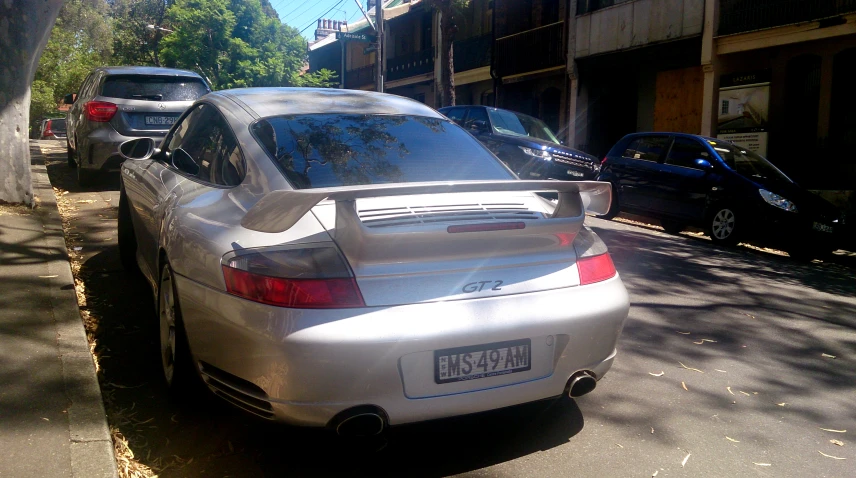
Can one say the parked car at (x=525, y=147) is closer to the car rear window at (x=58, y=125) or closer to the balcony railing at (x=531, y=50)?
the balcony railing at (x=531, y=50)

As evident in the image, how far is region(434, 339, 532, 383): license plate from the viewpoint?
2.91m

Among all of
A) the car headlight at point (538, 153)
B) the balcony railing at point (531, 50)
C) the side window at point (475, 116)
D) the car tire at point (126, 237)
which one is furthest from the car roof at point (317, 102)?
the balcony railing at point (531, 50)

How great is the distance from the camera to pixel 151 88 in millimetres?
10633

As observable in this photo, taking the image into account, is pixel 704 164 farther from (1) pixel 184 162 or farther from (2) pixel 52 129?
(2) pixel 52 129

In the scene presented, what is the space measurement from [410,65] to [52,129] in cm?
1820

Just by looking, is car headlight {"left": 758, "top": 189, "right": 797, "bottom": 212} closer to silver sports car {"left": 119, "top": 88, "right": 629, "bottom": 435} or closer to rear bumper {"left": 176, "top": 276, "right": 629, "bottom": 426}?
silver sports car {"left": 119, "top": 88, "right": 629, "bottom": 435}

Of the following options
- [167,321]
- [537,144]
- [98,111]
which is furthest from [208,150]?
[537,144]

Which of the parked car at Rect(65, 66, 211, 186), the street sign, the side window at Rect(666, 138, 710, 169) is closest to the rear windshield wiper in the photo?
the parked car at Rect(65, 66, 211, 186)

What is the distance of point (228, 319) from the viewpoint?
3000 millimetres

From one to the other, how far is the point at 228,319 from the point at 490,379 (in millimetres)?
1075

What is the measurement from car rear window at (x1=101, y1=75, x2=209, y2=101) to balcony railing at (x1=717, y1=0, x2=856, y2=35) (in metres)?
12.1

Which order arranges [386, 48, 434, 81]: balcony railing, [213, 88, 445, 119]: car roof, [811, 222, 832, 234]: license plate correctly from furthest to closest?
1. [386, 48, 434, 81]: balcony railing
2. [811, 222, 832, 234]: license plate
3. [213, 88, 445, 119]: car roof

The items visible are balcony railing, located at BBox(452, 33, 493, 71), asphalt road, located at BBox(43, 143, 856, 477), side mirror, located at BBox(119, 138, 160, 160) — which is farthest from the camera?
balcony railing, located at BBox(452, 33, 493, 71)

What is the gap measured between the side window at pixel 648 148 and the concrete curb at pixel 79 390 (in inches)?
367
